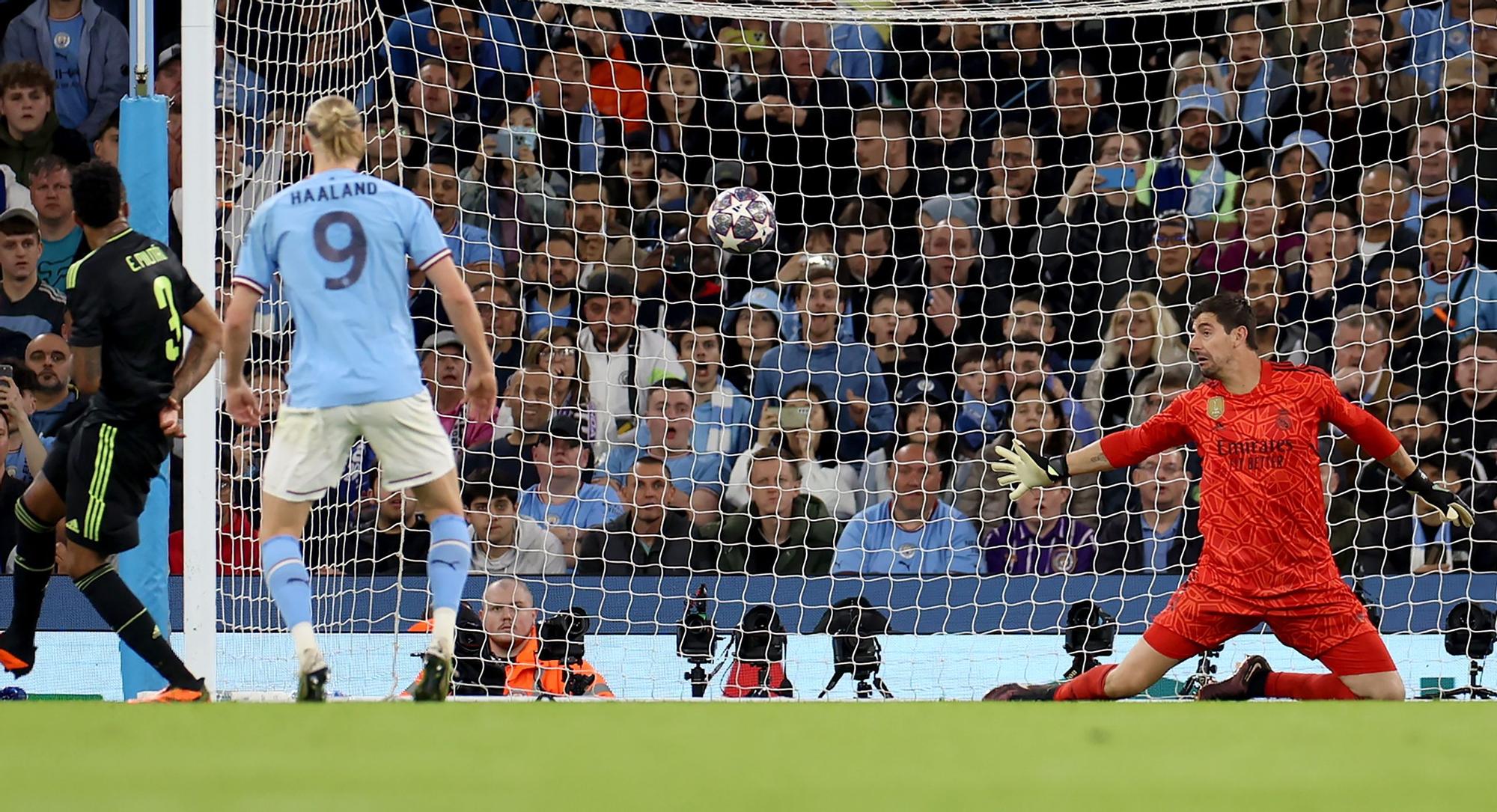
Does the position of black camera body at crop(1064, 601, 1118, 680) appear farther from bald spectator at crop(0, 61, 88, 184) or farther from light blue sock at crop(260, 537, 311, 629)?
bald spectator at crop(0, 61, 88, 184)

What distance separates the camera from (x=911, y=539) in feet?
29.0

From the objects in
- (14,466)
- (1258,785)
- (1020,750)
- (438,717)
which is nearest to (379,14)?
(14,466)

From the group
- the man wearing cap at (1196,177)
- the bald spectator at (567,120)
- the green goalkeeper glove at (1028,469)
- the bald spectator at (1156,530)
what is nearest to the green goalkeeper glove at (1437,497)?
the green goalkeeper glove at (1028,469)

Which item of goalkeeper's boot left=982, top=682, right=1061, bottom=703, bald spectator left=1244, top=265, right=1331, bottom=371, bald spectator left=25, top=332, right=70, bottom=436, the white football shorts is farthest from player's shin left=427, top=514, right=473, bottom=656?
bald spectator left=1244, top=265, right=1331, bottom=371

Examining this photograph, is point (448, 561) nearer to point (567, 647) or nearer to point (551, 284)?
Result: point (567, 647)

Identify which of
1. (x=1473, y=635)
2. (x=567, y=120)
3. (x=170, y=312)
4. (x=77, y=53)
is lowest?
(x=1473, y=635)

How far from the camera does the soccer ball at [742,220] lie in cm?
809

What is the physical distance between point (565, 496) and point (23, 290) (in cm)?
306

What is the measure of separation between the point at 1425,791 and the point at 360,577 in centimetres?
603

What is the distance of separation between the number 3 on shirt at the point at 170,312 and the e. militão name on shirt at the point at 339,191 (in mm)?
800

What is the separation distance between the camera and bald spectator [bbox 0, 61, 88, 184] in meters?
9.54

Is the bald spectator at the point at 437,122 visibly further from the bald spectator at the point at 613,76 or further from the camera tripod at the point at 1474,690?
the camera tripod at the point at 1474,690

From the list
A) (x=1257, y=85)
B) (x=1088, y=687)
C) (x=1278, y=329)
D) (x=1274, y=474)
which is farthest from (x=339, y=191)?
(x=1257, y=85)

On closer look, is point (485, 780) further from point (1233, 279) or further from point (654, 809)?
point (1233, 279)
